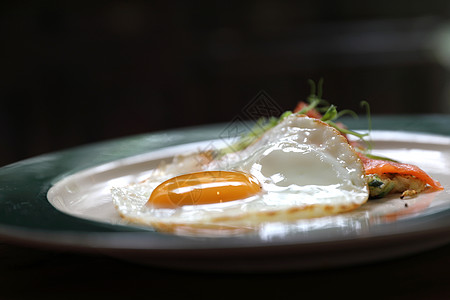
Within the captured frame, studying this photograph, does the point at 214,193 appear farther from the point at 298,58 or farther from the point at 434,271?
the point at 298,58

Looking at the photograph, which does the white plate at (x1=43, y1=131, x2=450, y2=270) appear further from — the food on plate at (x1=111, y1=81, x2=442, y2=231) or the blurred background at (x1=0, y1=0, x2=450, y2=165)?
the blurred background at (x1=0, y1=0, x2=450, y2=165)

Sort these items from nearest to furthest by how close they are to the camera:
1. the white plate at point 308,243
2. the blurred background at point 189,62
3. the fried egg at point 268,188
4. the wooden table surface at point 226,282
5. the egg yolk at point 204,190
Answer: the white plate at point 308,243 → the wooden table surface at point 226,282 → the fried egg at point 268,188 → the egg yolk at point 204,190 → the blurred background at point 189,62

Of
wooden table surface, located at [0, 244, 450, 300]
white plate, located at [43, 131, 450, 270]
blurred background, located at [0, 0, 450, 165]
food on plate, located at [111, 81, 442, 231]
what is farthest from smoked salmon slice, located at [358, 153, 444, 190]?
blurred background, located at [0, 0, 450, 165]

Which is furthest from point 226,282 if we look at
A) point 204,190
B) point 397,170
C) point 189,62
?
point 189,62

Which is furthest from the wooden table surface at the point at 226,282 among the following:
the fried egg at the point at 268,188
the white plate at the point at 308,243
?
the fried egg at the point at 268,188

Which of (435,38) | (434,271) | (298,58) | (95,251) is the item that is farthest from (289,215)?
(435,38)

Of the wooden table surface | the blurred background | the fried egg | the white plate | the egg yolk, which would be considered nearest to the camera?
the white plate

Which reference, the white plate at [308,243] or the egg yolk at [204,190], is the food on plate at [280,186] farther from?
the white plate at [308,243]

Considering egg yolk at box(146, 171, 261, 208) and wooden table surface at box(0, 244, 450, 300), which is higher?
egg yolk at box(146, 171, 261, 208)
